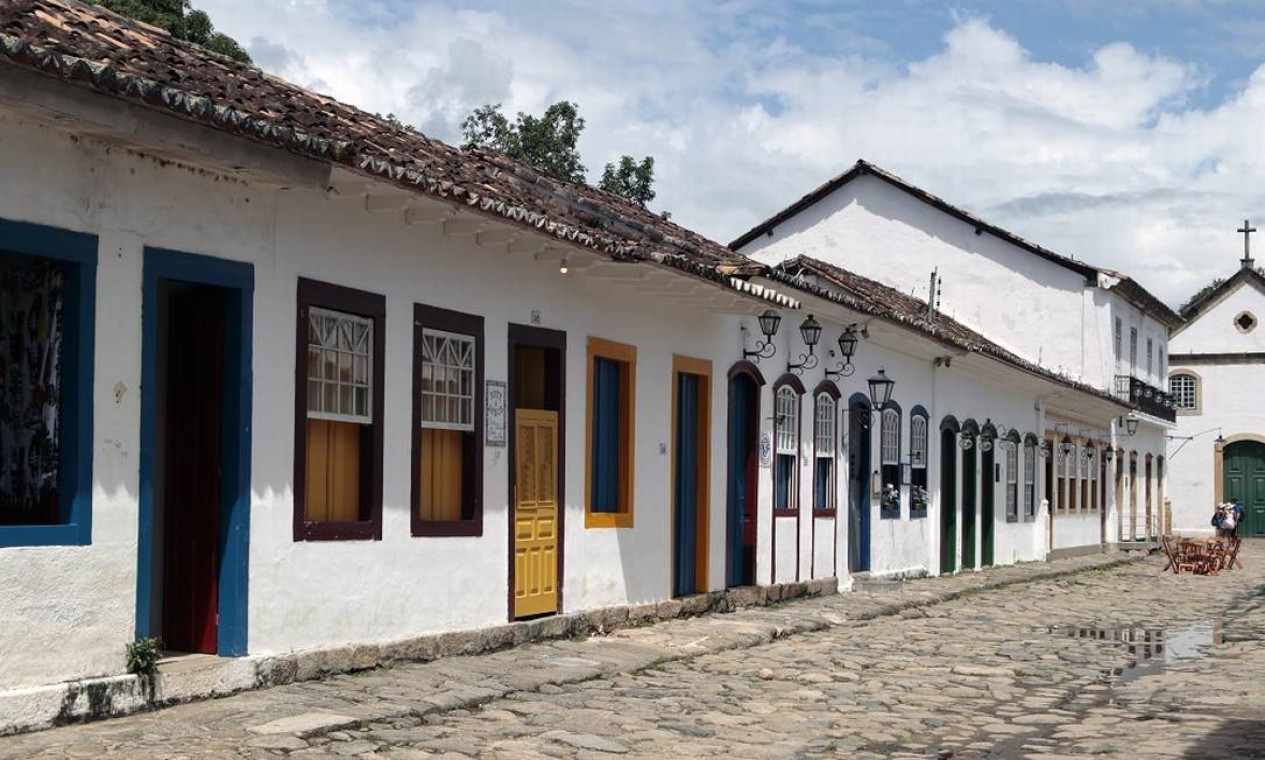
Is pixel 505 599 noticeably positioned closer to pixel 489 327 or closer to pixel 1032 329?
pixel 489 327

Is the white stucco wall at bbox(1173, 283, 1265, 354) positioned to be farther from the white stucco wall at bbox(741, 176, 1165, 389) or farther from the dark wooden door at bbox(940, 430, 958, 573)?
the dark wooden door at bbox(940, 430, 958, 573)

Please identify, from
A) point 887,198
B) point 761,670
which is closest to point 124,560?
point 761,670

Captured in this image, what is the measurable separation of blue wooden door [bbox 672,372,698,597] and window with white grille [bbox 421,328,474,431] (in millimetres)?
3881

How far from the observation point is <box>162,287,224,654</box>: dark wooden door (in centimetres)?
944

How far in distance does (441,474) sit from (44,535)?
12.9 feet

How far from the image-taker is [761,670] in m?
11.8

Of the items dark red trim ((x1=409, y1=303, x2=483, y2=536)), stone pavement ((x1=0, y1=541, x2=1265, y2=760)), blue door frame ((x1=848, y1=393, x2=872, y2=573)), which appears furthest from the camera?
blue door frame ((x1=848, y1=393, x2=872, y2=573))

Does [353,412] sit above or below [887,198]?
below

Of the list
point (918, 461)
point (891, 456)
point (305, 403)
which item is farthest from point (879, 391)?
point (305, 403)

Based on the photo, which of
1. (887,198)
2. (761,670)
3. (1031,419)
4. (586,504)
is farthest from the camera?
(887,198)

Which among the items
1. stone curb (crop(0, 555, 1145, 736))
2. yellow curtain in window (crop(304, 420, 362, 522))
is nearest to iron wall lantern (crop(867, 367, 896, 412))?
stone curb (crop(0, 555, 1145, 736))

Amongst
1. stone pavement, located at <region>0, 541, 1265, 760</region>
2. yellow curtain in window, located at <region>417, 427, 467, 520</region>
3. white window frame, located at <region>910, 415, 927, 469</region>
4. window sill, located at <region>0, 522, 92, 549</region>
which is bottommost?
stone pavement, located at <region>0, 541, 1265, 760</region>

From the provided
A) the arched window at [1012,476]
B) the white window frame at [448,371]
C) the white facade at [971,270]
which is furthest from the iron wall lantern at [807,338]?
the white facade at [971,270]

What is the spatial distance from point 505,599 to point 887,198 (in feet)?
74.1
